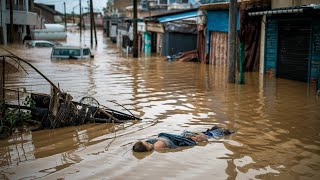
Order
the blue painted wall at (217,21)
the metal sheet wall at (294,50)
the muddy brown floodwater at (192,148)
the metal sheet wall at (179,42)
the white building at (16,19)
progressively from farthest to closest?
the white building at (16,19)
the metal sheet wall at (179,42)
the blue painted wall at (217,21)
the metal sheet wall at (294,50)
the muddy brown floodwater at (192,148)

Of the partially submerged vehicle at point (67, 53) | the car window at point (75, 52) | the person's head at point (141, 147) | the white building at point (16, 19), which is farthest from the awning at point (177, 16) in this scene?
the person's head at point (141, 147)

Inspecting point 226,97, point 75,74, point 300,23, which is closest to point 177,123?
point 226,97

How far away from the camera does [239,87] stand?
15.1m

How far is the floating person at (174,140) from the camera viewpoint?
24.2 ft

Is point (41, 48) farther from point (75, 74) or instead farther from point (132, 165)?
point (132, 165)

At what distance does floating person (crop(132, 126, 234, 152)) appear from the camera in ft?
24.2

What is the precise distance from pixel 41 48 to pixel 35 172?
103ft

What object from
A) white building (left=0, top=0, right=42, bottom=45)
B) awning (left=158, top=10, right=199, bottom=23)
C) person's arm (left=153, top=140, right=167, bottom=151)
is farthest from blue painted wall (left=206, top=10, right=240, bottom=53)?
white building (left=0, top=0, right=42, bottom=45)

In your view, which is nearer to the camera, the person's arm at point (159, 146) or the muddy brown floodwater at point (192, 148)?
the muddy brown floodwater at point (192, 148)

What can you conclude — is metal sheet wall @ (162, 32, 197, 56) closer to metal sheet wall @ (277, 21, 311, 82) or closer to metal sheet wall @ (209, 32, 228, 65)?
metal sheet wall @ (209, 32, 228, 65)

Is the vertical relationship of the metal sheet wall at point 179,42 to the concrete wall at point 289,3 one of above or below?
below

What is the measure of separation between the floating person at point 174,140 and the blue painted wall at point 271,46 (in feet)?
35.6

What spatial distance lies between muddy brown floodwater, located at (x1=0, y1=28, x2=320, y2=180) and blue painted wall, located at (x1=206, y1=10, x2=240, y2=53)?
8123mm

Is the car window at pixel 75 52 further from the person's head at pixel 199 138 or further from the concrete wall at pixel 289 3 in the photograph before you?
the person's head at pixel 199 138
